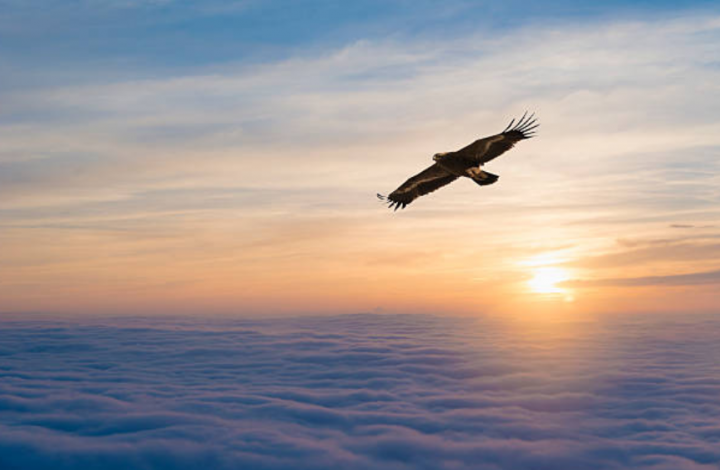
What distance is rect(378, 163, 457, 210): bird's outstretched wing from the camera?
26828 millimetres

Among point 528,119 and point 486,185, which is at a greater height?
point 528,119

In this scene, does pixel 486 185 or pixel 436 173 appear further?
pixel 436 173

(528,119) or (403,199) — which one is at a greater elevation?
(528,119)

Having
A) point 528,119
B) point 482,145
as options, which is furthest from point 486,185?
point 528,119

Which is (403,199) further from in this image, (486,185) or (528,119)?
(528,119)

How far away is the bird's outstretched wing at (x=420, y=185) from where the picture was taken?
1056 inches

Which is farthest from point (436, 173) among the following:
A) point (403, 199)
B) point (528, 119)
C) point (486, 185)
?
point (528, 119)

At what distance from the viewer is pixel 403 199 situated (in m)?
28.6

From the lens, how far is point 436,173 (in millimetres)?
26922

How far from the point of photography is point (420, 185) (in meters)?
28.2

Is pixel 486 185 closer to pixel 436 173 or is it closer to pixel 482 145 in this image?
pixel 482 145

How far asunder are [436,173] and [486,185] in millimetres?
4437

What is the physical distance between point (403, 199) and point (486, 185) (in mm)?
6510

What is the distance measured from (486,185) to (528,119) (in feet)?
10.3
